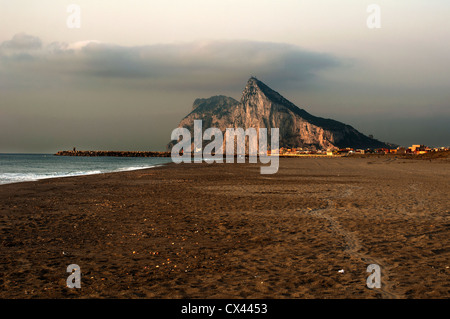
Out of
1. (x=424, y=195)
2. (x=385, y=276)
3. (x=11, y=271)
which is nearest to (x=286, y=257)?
(x=385, y=276)

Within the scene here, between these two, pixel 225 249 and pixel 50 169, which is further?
pixel 50 169

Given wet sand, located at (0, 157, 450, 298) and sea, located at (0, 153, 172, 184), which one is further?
sea, located at (0, 153, 172, 184)

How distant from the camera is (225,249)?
945 cm

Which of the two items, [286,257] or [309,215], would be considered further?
[309,215]

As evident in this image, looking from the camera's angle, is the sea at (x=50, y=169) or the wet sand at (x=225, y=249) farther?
the sea at (x=50, y=169)

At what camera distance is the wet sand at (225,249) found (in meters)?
6.58

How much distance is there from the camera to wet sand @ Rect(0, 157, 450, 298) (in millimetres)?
6578
